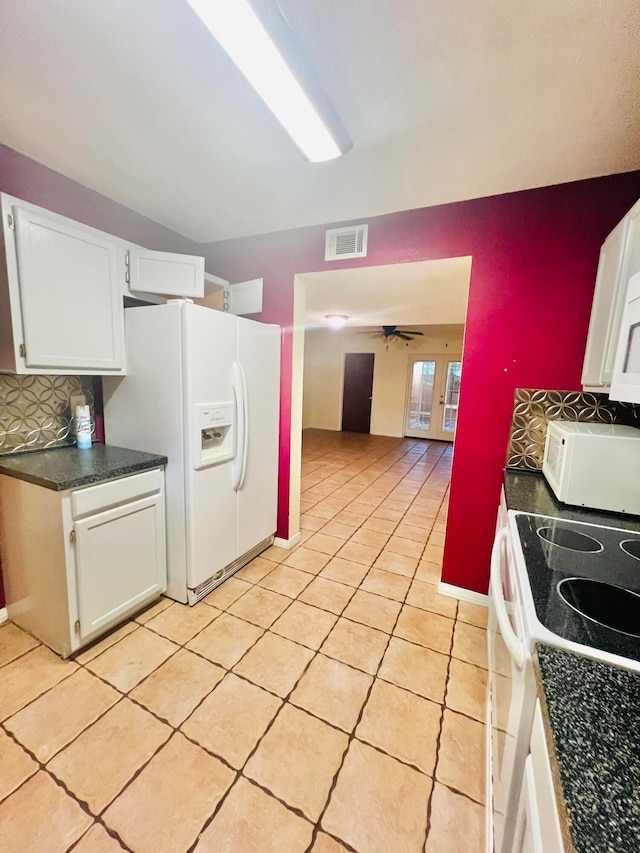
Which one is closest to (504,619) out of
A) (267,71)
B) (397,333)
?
(267,71)

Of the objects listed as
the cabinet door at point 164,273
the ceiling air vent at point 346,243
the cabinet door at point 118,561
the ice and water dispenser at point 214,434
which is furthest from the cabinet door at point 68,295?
the ceiling air vent at point 346,243

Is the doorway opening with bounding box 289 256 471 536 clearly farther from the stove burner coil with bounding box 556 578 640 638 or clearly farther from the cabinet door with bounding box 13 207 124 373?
the stove burner coil with bounding box 556 578 640 638

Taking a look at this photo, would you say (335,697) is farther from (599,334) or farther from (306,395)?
(306,395)

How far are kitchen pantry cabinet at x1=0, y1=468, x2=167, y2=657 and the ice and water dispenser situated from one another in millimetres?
263

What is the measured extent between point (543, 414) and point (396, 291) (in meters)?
1.45

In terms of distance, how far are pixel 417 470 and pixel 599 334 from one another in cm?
368

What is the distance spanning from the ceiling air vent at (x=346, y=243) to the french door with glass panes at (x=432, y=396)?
17.9 feet

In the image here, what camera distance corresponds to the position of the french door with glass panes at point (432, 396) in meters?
7.21

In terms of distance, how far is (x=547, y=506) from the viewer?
59.4 inches

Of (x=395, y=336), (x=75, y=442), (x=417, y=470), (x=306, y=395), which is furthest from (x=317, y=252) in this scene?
(x=306, y=395)

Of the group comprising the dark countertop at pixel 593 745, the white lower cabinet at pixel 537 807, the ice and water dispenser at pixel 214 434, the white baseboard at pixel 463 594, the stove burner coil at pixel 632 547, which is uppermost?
the ice and water dispenser at pixel 214 434

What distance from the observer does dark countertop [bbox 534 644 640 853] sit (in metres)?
0.41

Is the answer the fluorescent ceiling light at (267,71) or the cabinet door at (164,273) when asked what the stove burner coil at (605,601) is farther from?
the cabinet door at (164,273)

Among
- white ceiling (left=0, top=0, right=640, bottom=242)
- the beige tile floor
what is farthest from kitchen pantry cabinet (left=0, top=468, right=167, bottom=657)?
white ceiling (left=0, top=0, right=640, bottom=242)
